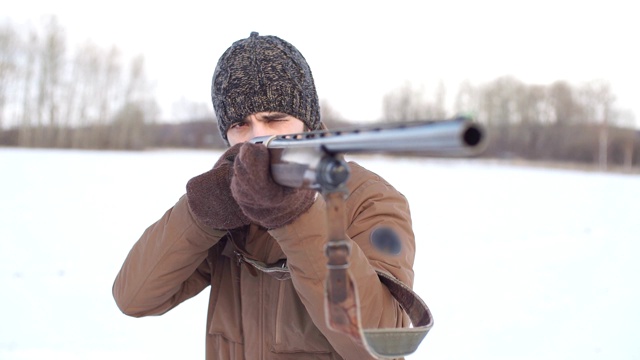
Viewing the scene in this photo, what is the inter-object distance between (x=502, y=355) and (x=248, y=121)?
4.07 m

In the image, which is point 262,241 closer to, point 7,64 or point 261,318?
point 261,318

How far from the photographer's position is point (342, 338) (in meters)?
1.56

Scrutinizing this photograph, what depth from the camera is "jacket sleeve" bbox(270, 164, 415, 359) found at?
1408 mm

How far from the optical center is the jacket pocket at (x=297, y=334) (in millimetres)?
1764

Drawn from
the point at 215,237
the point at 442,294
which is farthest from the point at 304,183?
the point at 442,294

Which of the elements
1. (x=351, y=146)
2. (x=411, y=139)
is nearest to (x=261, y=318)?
(x=351, y=146)

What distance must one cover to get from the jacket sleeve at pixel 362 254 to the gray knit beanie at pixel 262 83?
44 centimetres

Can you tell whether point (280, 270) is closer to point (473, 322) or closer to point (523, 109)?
point (473, 322)

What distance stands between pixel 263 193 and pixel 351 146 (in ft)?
1.11

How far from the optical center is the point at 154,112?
33.7m

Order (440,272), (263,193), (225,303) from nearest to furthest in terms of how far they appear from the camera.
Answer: (263,193)
(225,303)
(440,272)

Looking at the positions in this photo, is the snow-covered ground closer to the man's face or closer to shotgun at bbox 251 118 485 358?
the man's face

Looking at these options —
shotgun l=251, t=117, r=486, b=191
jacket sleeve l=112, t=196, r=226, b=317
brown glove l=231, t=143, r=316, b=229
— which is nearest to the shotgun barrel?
shotgun l=251, t=117, r=486, b=191

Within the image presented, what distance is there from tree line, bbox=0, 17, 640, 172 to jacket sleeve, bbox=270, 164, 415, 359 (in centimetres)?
2511
